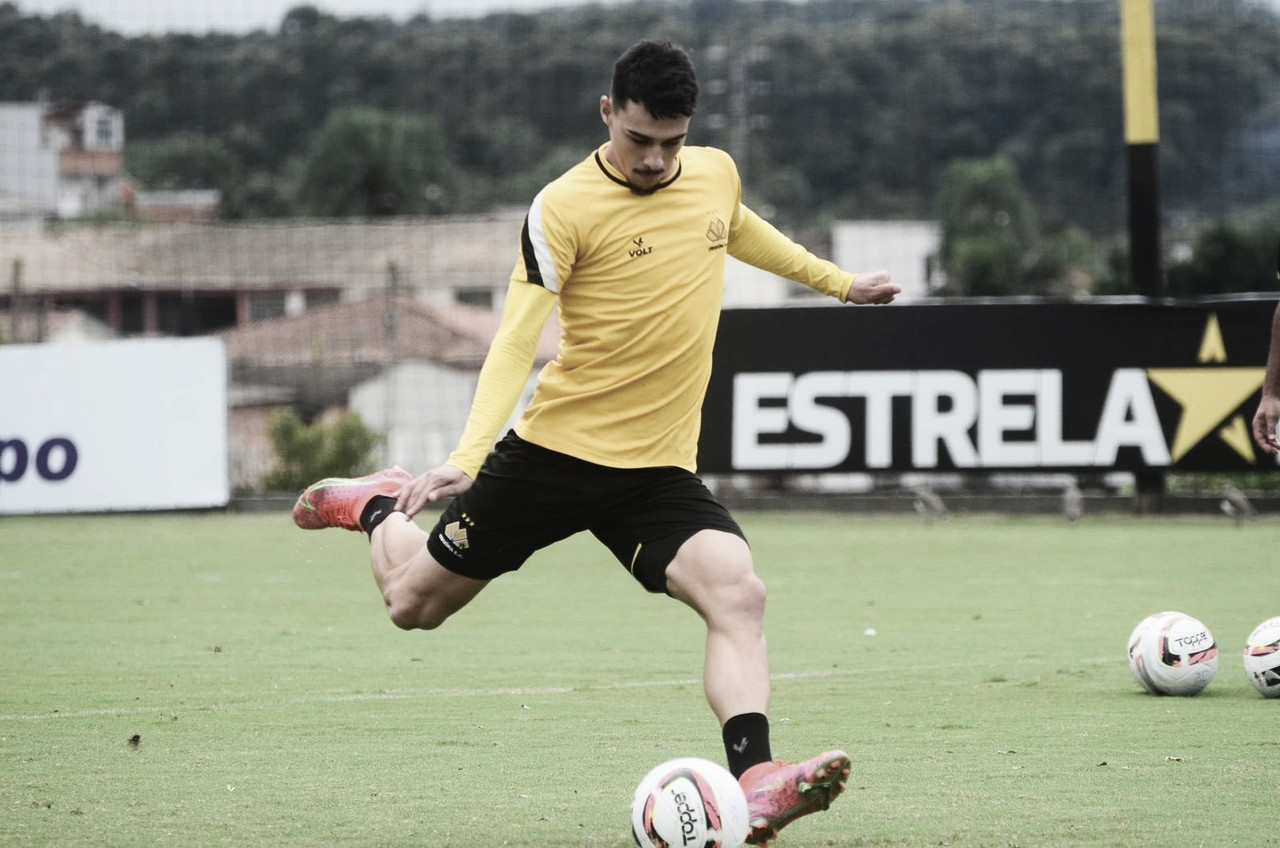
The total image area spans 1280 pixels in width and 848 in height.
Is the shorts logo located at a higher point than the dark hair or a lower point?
lower

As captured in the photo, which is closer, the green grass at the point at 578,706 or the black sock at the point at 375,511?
the green grass at the point at 578,706

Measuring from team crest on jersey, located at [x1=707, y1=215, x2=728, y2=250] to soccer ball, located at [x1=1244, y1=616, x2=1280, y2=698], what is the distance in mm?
3330

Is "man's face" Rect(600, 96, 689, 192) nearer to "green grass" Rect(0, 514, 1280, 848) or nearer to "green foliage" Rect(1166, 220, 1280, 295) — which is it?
"green grass" Rect(0, 514, 1280, 848)

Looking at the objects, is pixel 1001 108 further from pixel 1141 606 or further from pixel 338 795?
pixel 338 795

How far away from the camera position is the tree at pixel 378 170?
80812mm

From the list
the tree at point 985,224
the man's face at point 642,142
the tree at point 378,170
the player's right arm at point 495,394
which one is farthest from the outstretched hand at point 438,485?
the tree at point 378,170

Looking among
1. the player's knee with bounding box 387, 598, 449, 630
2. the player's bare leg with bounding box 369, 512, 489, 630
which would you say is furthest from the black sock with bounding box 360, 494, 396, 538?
the player's knee with bounding box 387, 598, 449, 630

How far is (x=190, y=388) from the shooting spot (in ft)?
62.8

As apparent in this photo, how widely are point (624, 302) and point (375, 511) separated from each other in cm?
175

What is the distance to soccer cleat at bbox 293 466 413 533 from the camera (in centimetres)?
695

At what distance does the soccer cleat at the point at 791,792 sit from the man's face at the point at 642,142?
1771 millimetres

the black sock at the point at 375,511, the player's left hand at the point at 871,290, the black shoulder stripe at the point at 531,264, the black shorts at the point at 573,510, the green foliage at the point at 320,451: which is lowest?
the green foliage at the point at 320,451

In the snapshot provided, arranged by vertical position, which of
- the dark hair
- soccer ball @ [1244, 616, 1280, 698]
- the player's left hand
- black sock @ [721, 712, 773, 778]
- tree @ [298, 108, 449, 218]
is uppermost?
tree @ [298, 108, 449, 218]

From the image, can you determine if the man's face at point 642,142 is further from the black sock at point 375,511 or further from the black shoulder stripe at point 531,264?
the black sock at point 375,511
